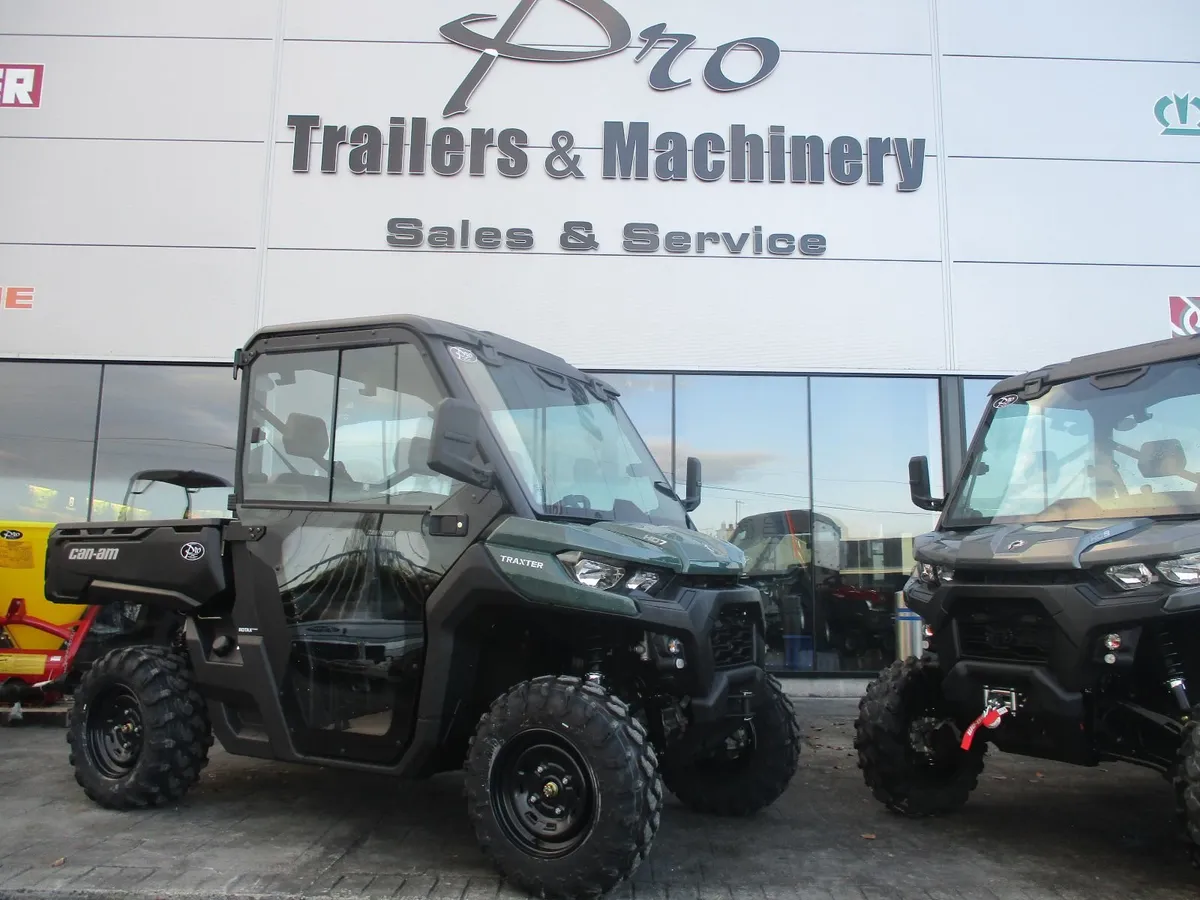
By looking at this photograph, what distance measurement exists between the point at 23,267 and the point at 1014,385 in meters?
10.2

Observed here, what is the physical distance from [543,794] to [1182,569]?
2887mm

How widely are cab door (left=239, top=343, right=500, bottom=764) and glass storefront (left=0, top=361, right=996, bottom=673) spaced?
571 centimetres

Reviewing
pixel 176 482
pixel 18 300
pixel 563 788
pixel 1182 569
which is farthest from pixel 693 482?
pixel 18 300

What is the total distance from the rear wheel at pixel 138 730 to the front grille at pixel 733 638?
2.93 metres

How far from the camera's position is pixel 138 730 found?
520 cm

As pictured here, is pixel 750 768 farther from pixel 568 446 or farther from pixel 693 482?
pixel 568 446

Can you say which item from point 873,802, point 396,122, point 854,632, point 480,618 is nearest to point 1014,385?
point 873,802

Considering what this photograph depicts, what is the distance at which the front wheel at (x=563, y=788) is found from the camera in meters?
3.74

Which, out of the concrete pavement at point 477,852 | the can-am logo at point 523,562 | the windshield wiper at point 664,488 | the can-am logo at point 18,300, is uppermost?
the can-am logo at point 18,300

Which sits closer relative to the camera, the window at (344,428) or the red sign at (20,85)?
the window at (344,428)

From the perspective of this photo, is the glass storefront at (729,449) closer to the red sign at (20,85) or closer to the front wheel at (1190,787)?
the red sign at (20,85)

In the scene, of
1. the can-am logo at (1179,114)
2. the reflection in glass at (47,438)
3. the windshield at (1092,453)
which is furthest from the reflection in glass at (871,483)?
the reflection in glass at (47,438)

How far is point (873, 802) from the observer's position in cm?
570

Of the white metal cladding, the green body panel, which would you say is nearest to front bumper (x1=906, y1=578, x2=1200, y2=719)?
the green body panel
